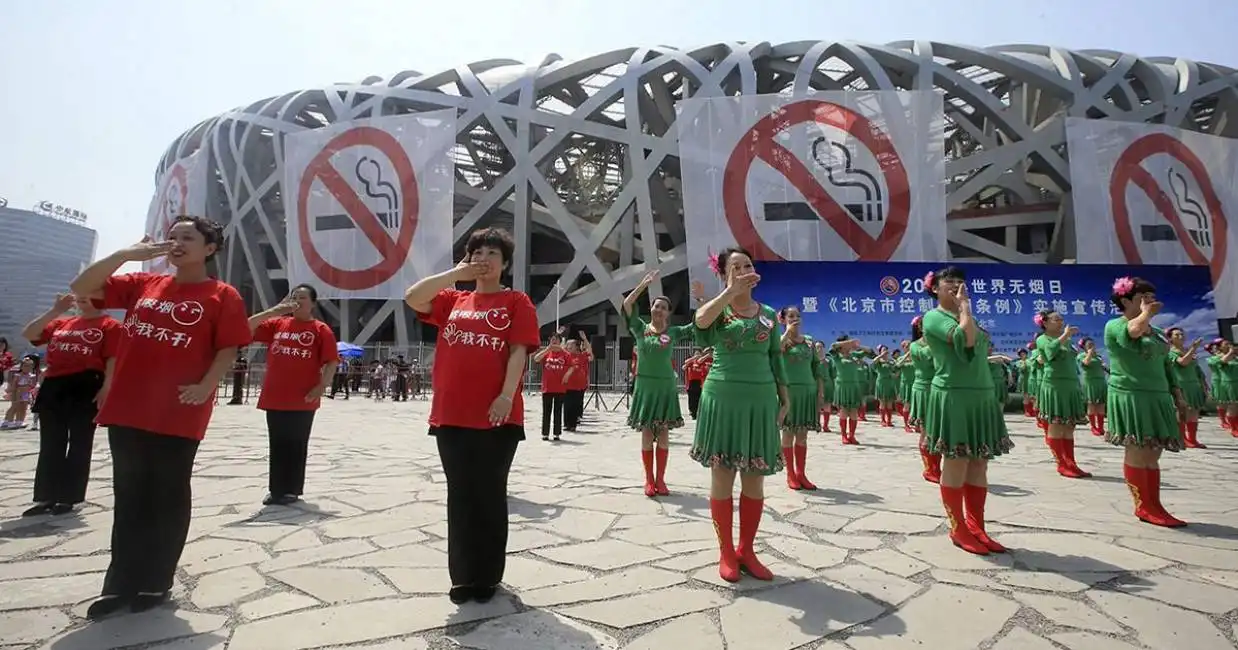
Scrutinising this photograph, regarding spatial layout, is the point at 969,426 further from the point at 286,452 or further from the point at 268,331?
the point at 268,331

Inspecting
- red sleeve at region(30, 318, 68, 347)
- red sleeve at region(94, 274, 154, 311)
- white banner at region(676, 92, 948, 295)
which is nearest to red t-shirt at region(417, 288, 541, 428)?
red sleeve at region(94, 274, 154, 311)

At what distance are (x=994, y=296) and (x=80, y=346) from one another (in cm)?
1937

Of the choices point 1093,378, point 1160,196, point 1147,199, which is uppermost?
point 1160,196

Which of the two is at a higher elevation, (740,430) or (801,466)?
(740,430)

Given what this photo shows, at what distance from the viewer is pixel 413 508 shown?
193 inches

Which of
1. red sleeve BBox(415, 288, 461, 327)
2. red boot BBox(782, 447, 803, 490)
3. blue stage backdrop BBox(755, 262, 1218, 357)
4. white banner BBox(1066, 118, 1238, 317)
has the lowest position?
red boot BBox(782, 447, 803, 490)

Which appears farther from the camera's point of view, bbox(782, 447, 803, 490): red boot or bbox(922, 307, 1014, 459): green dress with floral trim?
bbox(782, 447, 803, 490): red boot

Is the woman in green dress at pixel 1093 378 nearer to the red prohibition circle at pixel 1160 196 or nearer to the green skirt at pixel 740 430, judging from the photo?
the green skirt at pixel 740 430

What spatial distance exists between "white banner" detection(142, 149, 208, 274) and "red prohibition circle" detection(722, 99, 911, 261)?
23.7 meters

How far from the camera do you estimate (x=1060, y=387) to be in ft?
22.4

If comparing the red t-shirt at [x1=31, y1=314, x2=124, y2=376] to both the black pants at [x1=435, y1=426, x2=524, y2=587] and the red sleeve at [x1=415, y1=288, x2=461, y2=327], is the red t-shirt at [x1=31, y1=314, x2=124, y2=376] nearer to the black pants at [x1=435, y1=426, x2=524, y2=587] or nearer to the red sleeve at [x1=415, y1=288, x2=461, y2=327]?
the red sleeve at [x1=415, y1=288, x2=461, y2=327]

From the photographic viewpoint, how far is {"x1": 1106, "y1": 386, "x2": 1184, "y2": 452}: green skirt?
14.6 feet

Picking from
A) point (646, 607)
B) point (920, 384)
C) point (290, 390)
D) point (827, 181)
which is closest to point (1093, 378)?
point (920, 384)

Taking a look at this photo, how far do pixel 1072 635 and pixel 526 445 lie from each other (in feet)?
23.8
